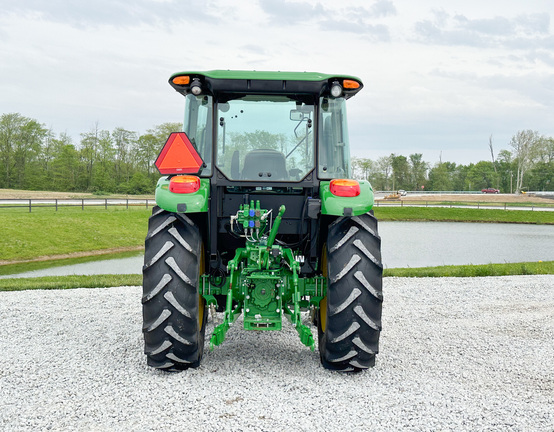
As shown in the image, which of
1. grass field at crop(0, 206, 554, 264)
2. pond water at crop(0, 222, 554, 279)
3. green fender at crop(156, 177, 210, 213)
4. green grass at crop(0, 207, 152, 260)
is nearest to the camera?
green fender at crop(156, 177, 210, 213)

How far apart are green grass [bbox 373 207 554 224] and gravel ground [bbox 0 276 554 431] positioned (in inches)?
1309

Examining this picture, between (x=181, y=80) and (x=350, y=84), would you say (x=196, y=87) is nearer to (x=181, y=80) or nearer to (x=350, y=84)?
(x=181, y=80)

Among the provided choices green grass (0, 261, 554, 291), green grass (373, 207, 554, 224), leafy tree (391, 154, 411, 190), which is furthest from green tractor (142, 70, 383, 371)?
leafy tree (391, 154, 411, 190)

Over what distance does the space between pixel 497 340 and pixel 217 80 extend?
3942 millimetres

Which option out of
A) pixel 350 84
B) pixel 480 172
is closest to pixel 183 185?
pixel 350 84

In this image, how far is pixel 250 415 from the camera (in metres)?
3.40

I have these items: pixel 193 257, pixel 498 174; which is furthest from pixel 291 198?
pixel 498 174

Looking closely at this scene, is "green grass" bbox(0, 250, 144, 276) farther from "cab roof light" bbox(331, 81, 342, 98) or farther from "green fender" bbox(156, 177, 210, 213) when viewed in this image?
"cab roof light" bbox(331, 81, 342, 98)

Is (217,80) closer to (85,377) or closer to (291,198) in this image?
(291,198)

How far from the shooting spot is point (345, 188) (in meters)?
4.09

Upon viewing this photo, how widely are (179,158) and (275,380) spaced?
74.5 inches

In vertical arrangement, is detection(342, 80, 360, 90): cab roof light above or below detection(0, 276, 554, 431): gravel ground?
above

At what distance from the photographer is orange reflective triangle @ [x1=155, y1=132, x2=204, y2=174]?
13.4 feet

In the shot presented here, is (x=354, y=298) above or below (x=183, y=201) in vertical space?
below
